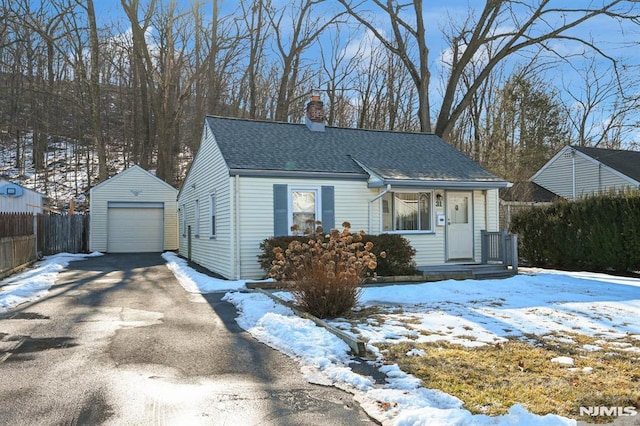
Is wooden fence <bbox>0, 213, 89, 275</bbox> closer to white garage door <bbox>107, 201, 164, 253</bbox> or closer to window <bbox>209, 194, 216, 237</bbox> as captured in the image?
white garage door <bbox>107, 201, 164, 253</bbox>

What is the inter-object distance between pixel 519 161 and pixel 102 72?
95.0ft

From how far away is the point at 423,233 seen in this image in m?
14.7

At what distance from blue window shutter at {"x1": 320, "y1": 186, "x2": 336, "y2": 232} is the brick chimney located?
150 inches

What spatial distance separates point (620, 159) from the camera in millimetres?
26531

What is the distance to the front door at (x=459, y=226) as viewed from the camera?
1512cm

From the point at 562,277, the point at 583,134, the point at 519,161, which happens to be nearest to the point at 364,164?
the point at 562,277

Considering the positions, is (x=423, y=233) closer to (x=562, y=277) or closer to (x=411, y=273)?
(x=411, y=273)

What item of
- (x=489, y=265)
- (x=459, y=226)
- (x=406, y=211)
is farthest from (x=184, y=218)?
(x=489, y=265)

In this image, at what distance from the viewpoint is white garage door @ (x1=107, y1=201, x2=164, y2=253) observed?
78.5ft

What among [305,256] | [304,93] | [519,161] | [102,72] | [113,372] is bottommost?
[113,372]

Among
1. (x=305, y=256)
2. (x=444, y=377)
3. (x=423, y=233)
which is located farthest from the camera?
(x=423, y=233)

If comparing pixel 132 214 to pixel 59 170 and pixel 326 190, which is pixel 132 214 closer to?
pixel 326 190

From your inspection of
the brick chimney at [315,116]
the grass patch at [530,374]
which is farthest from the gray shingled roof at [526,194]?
the grass patch at [530,374]

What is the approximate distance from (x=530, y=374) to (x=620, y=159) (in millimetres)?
26097
